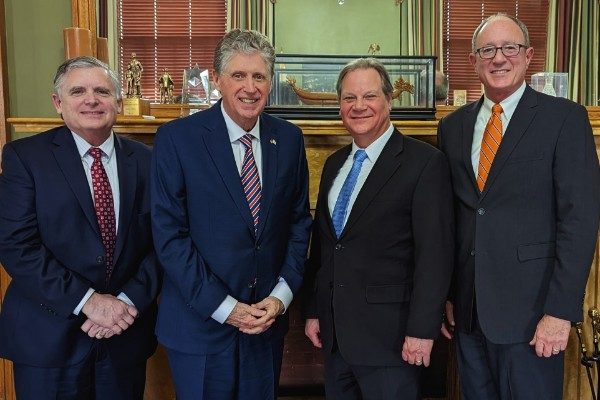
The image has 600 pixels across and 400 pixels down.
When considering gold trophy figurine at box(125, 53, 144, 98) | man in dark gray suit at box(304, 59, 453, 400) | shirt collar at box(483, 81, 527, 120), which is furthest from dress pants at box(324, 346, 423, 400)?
gold trophy figurine at box(125, 53, 144, 98)

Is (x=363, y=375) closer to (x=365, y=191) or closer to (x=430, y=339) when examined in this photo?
(x=430, y=339)

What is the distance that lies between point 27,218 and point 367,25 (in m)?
4.37

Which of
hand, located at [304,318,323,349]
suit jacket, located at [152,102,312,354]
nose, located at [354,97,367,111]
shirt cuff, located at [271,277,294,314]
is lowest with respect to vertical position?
hand, located at [304,318,323,349]

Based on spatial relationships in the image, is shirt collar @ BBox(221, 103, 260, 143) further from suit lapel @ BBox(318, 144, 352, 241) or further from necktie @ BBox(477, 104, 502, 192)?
necktie @ BBox(477, 104, 502, 192)

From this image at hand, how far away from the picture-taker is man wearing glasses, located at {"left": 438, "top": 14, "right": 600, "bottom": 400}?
156cm

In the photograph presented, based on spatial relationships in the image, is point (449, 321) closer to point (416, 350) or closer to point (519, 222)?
point (416, 350)

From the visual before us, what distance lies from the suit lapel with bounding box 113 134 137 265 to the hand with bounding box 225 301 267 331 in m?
0.42

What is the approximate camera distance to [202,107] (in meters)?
2.56

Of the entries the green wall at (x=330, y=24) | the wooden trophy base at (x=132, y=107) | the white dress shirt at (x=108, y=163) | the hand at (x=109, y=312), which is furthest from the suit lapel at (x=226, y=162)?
the green wall at (x=330, y=24)

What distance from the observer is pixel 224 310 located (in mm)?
1632

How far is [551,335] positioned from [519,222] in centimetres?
33

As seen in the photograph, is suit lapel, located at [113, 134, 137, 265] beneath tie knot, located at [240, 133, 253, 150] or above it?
beneath

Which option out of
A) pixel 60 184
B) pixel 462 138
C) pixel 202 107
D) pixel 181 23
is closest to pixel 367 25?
pixel 181 23

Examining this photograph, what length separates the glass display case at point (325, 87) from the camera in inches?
96.1
